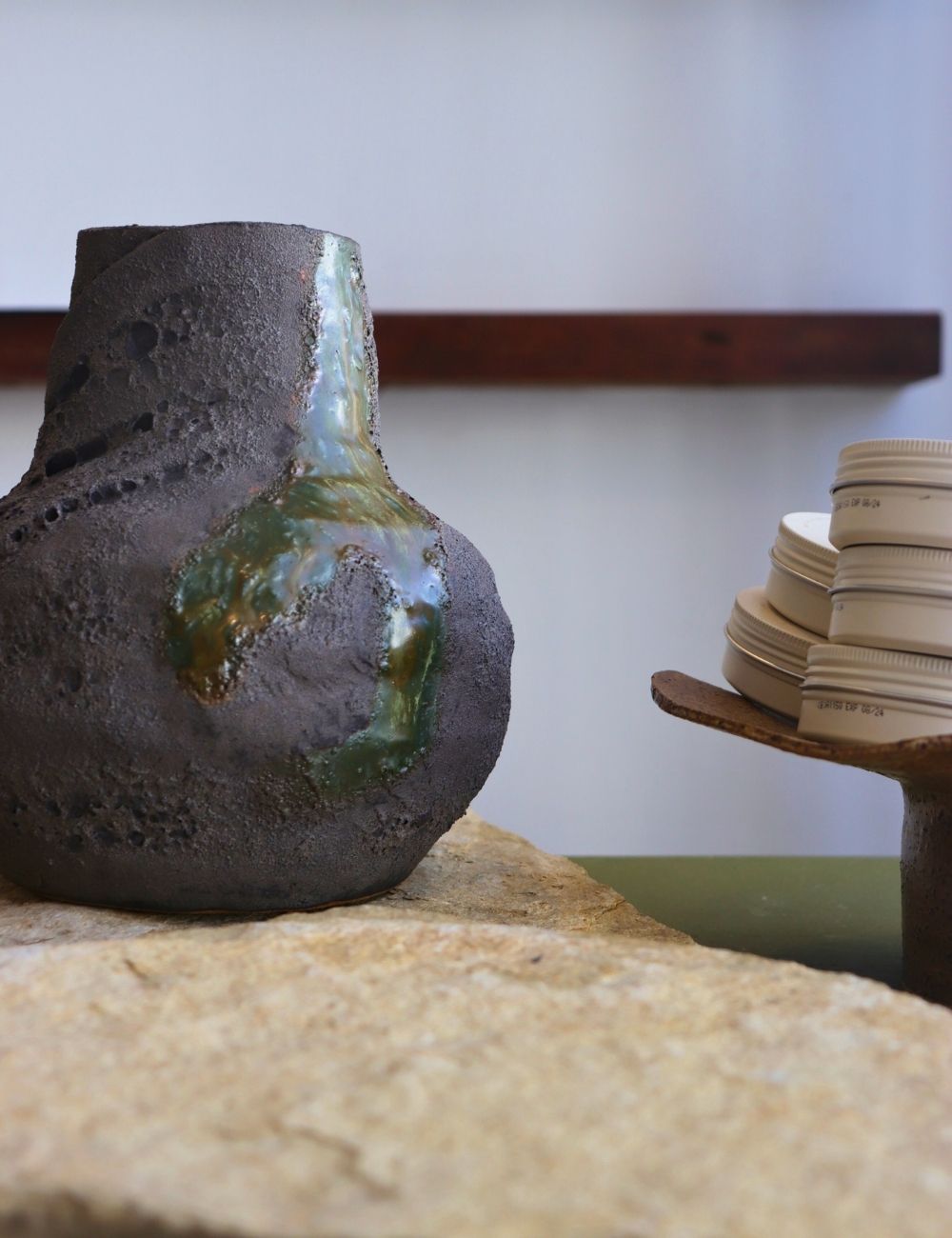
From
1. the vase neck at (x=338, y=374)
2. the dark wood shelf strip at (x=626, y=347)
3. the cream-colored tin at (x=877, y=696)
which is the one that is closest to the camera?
the cream-colored tin at (x=877, y=696)

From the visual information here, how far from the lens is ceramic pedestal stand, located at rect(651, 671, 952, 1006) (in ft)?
2.02

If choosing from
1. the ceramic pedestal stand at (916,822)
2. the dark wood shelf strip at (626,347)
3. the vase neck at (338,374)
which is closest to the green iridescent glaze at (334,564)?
the vase neck at (338,374)

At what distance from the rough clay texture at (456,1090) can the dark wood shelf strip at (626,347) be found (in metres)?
1.01

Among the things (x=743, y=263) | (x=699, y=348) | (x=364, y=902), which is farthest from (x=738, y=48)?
(x=364, y=902)

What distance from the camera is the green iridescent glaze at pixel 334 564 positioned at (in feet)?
2.10

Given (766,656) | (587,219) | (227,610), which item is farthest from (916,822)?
(587,219)

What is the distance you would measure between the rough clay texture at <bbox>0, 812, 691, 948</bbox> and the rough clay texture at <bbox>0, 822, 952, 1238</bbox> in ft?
0.36

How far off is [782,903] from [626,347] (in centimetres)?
76

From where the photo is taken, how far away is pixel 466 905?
759 mm

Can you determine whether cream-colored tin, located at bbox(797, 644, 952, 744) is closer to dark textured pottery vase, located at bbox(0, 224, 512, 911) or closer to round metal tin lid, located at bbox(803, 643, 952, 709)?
round metal tin lid, located at bbox(803, 643, 952, 709)

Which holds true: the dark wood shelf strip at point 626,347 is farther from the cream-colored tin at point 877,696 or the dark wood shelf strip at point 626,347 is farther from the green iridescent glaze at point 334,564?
the cream-colored tin at point 877,696

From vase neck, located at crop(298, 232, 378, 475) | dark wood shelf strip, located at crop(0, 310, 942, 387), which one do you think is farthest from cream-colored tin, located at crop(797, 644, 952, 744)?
dark wood shelf strip, located at crop(0, 310, 942, 387)

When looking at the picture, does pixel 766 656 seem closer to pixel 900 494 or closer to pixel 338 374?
pixel 900 494

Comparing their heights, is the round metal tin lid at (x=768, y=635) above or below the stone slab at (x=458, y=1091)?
above
